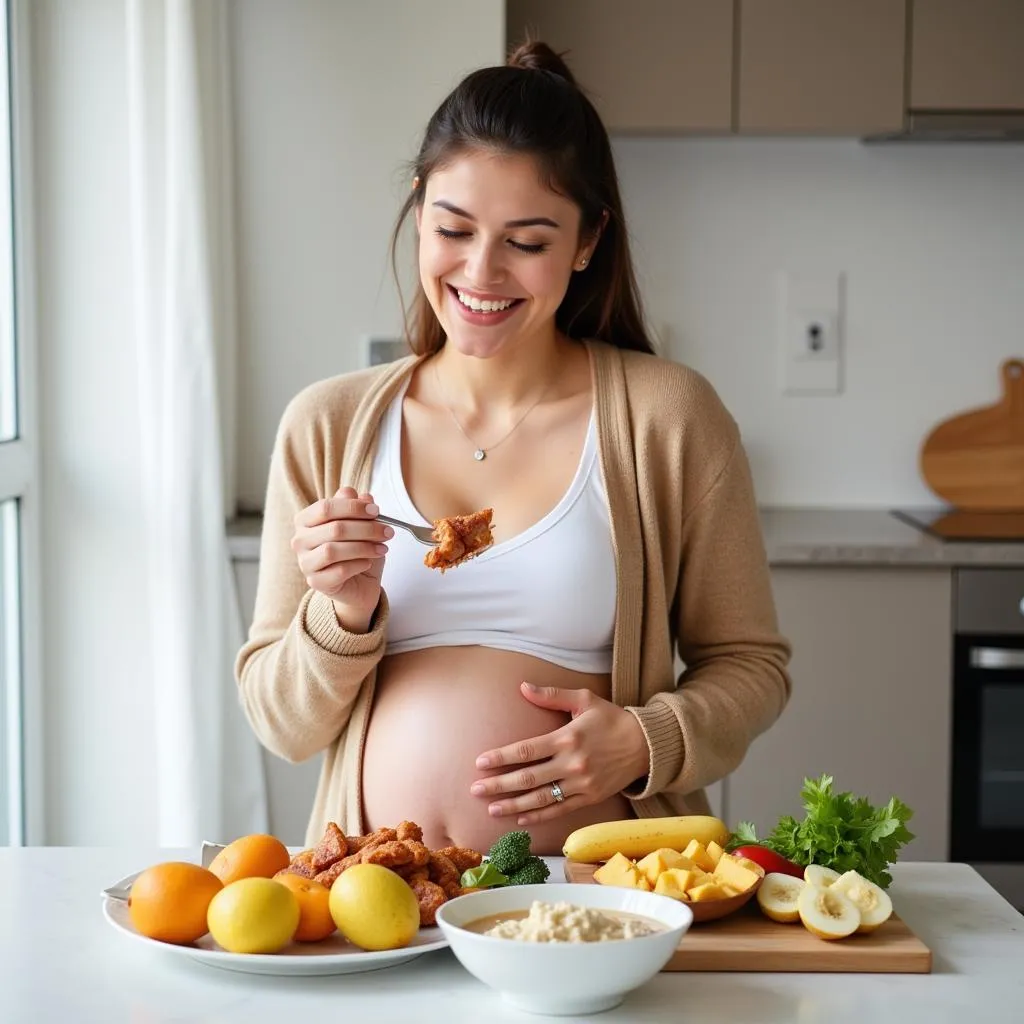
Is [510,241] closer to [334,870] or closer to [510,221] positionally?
[510,221]

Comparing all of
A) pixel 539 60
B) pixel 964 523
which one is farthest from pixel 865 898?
pixel 964 523

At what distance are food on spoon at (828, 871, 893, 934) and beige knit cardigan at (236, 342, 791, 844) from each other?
41cm

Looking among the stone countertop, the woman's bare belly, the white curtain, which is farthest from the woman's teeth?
the stone countertop

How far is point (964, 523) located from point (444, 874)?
225cm

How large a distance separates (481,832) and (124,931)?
0.49m

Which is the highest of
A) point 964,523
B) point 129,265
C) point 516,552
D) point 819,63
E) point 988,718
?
point 819,63

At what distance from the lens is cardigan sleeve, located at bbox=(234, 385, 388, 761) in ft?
5.22

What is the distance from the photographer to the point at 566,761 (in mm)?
1544

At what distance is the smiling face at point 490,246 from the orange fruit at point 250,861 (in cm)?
65

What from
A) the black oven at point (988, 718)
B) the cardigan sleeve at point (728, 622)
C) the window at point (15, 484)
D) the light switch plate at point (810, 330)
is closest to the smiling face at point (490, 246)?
the cardigan sleeve at point (728, 622)

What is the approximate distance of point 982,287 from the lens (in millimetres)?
3529

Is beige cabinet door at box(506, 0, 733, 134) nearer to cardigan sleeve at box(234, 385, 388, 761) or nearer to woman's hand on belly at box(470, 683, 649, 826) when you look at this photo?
cardigan sleeve at box(234, 385, 388, 761)

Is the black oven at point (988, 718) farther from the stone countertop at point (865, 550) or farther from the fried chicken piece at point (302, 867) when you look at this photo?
the fried chicken piece at point (302, 867)

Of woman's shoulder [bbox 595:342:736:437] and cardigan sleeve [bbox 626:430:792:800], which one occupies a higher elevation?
woman's shoulder [bbox 595:342:736:437]
